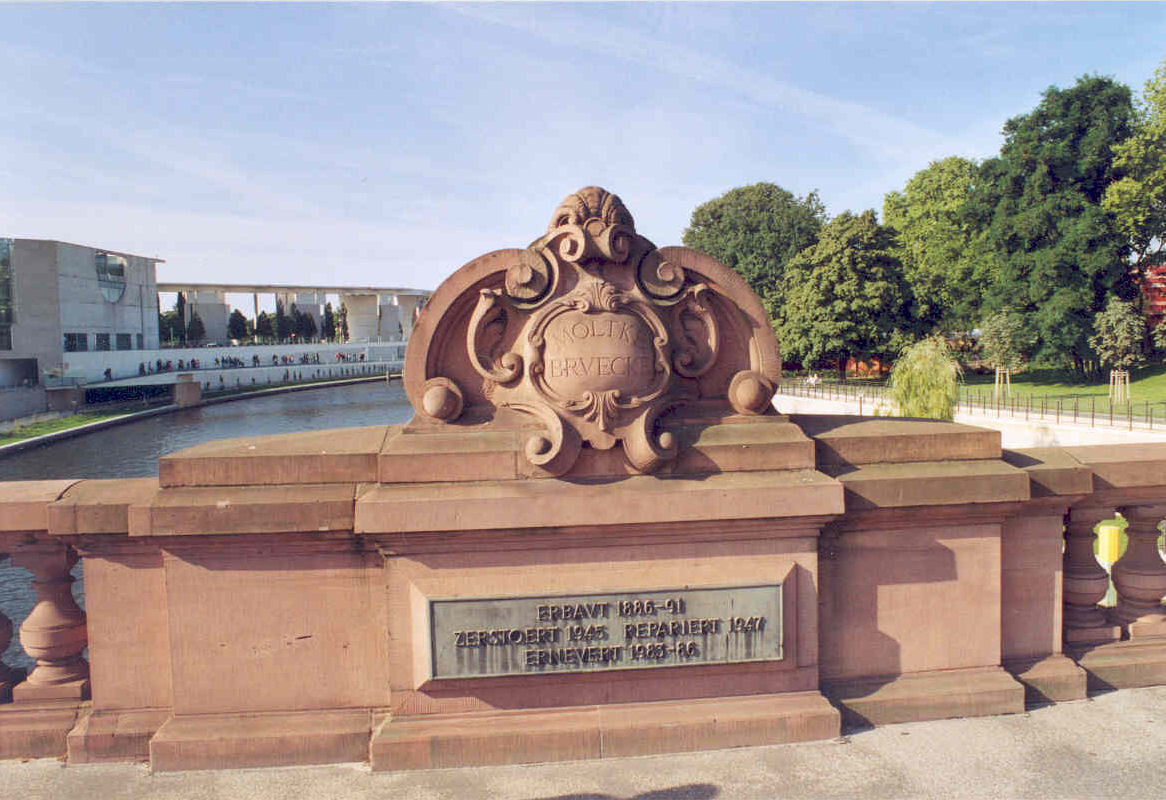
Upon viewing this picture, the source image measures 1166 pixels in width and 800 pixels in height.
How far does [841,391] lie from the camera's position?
4166 cm

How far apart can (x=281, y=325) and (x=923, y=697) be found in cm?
10954

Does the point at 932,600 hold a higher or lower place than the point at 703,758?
higher

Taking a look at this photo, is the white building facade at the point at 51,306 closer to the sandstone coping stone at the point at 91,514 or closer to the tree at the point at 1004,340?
the tree at the point at 1004,340

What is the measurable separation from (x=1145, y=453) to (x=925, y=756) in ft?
7.93

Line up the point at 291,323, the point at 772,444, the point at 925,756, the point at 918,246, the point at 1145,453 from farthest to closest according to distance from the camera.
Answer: the point at 291,323 < the point at 918,246 < the point at 1145,453 < the point at 772,444 < the point at 925,756

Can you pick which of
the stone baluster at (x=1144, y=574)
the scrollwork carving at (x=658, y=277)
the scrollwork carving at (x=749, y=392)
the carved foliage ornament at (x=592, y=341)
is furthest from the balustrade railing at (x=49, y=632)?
the stone baluster at (x=1144, y=574)

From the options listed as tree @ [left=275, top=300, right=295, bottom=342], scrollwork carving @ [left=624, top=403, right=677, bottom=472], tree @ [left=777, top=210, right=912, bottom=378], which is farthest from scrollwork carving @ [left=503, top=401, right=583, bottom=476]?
tree @ [left=275, top=300, right=295, bottom=342]

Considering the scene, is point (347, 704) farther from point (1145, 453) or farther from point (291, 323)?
point (291, 323)

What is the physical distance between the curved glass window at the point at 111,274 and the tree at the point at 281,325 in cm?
3832

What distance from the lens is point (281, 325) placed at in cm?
10569

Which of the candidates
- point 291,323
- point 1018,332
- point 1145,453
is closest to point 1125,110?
point 1018,332

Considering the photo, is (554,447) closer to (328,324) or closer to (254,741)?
(254,741)

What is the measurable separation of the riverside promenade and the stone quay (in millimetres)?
108

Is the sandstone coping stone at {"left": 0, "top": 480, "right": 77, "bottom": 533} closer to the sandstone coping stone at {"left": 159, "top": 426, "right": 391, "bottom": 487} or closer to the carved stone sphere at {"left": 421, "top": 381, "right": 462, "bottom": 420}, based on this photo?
the sandstone coping stone at {"left": 159, "top": 426, "right": 391, "bottom": 487}
